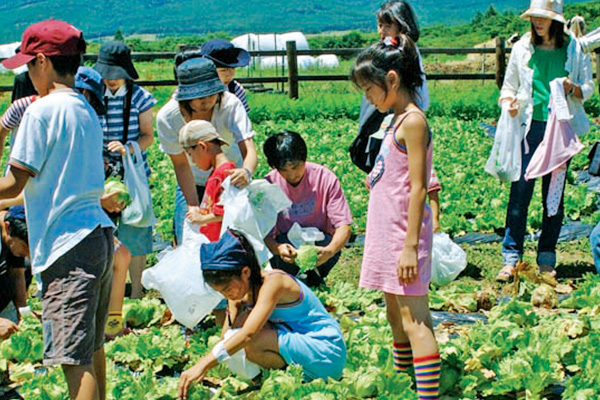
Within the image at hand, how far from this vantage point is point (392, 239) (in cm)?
336

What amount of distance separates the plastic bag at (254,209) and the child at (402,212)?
847 millimetres

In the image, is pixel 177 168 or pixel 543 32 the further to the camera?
pixel 543 32

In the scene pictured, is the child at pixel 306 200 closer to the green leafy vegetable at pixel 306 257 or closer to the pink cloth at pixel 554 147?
the green leafy vegetable at pixel 306 257

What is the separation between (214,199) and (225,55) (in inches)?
50.8

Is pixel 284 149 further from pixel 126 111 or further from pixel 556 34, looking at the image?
pixel 556 34

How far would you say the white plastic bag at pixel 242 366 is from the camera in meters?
3.67

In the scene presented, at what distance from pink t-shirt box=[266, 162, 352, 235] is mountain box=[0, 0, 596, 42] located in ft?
248

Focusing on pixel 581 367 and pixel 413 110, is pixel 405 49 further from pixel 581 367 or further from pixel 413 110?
pixel 581 367

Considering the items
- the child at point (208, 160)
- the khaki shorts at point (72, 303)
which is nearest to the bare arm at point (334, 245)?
the child at point (208, 160)

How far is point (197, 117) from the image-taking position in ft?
14.9

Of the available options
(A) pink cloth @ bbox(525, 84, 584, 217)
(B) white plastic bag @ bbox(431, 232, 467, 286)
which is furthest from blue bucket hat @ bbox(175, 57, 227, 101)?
(A) pink cloth @ bbox(525, 84, 584, 217)

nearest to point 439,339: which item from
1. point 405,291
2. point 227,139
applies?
point 405,291

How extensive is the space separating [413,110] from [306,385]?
110 centimetres

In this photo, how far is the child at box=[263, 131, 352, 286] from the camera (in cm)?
501
